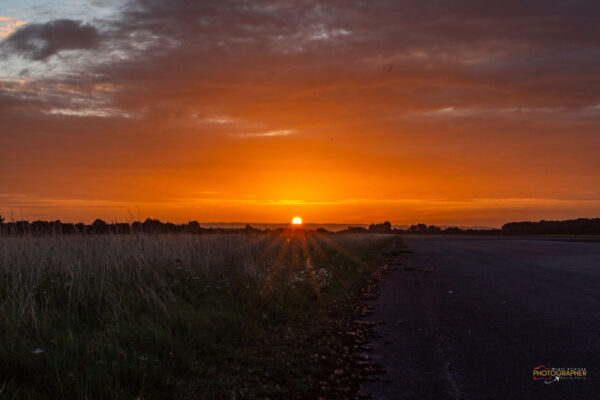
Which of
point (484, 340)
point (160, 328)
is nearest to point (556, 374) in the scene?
point (484, 340)

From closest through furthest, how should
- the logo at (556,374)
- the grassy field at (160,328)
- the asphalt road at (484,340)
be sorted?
the grassy field at (160,328), the asphalt road at (484,340), the logo at (556,374)

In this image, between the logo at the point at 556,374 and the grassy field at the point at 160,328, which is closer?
the grassy field at the point at 160,328

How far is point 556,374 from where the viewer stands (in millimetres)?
6254

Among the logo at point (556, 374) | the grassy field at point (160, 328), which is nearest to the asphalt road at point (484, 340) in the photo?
the logo at point (556, 374)

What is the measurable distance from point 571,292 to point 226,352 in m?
11.1

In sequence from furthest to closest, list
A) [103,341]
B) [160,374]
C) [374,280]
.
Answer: [374,280] → [103,341] → [160,374]

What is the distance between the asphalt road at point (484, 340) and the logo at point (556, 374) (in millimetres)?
83

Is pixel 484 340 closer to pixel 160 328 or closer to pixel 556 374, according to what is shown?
pixel 556 374

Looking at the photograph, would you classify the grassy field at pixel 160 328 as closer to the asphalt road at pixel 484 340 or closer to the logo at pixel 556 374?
the asphalt road at pixel 484 340

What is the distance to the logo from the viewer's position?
6.09m

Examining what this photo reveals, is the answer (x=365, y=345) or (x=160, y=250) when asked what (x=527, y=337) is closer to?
(x=365, y=345)

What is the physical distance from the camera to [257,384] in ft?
19.3

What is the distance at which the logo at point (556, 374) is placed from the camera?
20.0 feet

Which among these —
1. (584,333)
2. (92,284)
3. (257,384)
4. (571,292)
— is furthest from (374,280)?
(257,384)
